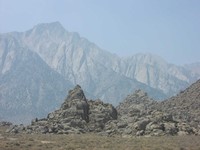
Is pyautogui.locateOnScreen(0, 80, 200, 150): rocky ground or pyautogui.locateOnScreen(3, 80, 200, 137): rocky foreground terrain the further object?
pyautogui.locateOnScreen(3, 80, 200, 137): rocky foreground terrain

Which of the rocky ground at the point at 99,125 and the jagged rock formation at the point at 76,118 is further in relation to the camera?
the jagged rock formation at the point at 76,118

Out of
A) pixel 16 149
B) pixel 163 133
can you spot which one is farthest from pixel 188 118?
pixel 16 149

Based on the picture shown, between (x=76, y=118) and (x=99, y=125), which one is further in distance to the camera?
(x=76, y=118)

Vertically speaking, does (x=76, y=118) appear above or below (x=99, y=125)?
above

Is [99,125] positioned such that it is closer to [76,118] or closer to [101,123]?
[101,123]

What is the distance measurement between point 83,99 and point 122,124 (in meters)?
32.8

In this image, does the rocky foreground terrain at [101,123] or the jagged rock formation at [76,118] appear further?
the jagged rock formation at [76,118]

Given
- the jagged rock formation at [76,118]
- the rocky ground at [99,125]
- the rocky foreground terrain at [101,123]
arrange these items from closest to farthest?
the rocky ground at [99,125] < the rocky foreground terrain at [101,123] < the jagged rock formation at [76,118]

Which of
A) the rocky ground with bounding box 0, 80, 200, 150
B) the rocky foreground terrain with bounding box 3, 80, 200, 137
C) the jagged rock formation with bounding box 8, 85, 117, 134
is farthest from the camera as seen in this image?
the jagged rock formation with bounding box 8, 85, 117, 134

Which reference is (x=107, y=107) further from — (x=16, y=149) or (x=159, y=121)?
(x=16, y=149)

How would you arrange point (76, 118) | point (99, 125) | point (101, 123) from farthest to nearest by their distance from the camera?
point (101, 123), point (76, 118), point (99, 125)

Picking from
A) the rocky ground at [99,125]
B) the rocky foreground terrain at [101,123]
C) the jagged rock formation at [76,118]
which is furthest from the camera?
the jagged rock formation at [76,118]

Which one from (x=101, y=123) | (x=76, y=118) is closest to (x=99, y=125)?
(x=101, y=123)

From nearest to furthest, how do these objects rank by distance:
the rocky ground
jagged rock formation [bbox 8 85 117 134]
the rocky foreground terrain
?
1. the rocky ground
2. the rocky foreground terrain
3. jagged rock formation [bbox 8 85 117 134]
